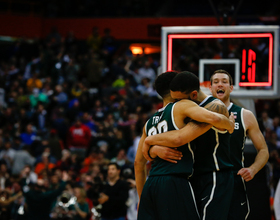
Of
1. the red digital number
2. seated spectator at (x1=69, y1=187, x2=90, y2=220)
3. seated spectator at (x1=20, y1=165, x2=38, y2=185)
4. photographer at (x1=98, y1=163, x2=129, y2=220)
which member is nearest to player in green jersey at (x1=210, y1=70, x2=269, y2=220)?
the red digital number

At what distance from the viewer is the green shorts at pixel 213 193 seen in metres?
4.18

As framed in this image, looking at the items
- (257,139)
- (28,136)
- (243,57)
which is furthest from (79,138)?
(257,139)

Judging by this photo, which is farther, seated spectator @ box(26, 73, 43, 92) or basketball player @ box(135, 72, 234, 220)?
seated spectator @ box(26, 73, 43, 92)

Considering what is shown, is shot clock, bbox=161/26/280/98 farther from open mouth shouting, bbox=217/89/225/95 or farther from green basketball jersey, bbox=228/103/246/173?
green basketball jersey, bbox=228/103/246/173

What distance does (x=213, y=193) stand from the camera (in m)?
4.23

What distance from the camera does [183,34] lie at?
7.70 meters

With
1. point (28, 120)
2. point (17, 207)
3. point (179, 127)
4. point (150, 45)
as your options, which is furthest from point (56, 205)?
point (150, 45)

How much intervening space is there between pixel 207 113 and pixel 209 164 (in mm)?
591

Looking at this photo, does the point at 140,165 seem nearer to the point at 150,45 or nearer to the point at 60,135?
the point at 60,135

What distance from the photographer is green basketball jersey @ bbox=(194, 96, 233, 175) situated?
4344 millimetres

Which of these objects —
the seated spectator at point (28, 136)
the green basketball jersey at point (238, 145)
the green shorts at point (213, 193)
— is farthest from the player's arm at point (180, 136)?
the seated spectator at point (28, 136)

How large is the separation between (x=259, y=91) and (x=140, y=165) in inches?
134

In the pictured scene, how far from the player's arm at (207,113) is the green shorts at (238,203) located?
2.42ft

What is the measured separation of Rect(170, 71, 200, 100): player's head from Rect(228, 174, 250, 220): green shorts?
1068 mm
